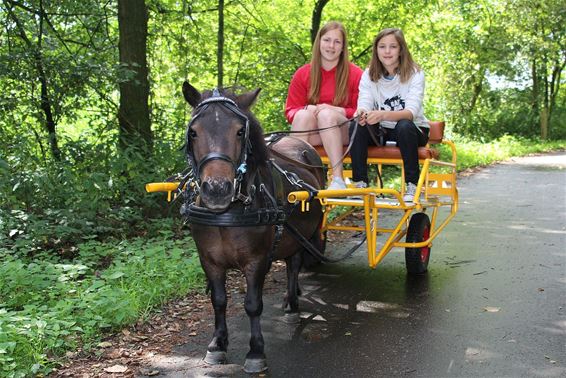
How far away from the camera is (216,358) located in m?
4.16

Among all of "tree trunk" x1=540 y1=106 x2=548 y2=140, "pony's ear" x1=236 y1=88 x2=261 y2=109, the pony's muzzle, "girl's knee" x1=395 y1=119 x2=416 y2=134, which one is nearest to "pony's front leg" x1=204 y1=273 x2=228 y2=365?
the pony's muzzle

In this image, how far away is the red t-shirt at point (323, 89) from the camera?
20.6 ft

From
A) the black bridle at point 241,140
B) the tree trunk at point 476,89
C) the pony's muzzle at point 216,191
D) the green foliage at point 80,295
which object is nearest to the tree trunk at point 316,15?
the green foliage at point 80,295

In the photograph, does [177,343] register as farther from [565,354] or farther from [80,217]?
[80,217]

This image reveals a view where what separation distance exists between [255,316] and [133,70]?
5.50m

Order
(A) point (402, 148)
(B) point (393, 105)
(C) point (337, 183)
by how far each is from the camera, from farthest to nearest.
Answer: (B) point (393, 105)
(A) point (402, 148)
(C) point (337, 183)

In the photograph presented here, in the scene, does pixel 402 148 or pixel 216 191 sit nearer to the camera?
pixel 216 191

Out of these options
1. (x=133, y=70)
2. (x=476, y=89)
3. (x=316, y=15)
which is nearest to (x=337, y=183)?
(x=133, y=70)

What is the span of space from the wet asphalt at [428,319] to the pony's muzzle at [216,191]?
1.30 meters

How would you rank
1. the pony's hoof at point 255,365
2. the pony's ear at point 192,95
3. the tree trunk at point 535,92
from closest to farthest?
1. the pony's ear at point 192,95
2. the pony's hoof at point 255,365
3. the tree trunk at point 535,92

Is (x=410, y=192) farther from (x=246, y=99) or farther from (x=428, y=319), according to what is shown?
(x=246, y=99)

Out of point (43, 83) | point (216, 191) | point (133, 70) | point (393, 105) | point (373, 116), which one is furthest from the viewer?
point (133, 70)

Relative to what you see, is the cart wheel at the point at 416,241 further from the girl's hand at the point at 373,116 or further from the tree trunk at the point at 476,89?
the tree trunk at the point at 476,89

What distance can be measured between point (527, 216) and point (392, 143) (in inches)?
172
